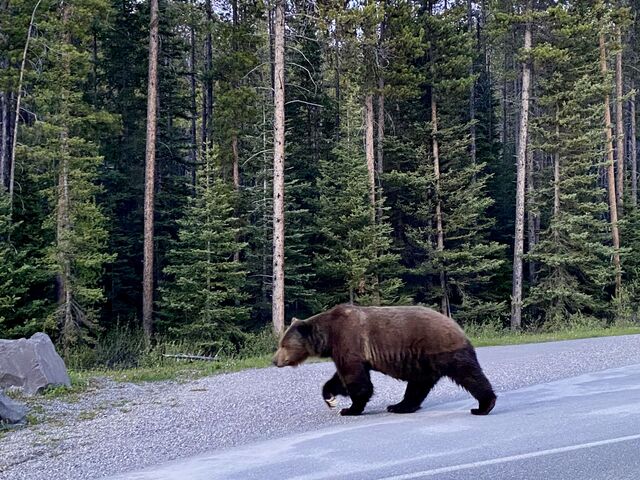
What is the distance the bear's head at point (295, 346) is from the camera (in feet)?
Answer: 28.9

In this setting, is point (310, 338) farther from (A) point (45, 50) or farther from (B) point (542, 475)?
(A) point (45, 50)

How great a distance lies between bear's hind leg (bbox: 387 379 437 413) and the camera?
860 cm

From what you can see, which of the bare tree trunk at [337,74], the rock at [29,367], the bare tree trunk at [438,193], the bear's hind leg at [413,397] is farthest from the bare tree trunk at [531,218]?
the bear's hind leg at [413,397]

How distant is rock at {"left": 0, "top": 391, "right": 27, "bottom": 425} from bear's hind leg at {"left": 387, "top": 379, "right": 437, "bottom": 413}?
17.3ft

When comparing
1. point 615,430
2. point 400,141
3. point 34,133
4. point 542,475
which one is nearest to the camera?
point 542,475

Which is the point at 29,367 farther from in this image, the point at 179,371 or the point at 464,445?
the point at 464,445

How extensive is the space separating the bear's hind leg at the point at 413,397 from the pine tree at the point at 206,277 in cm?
1587

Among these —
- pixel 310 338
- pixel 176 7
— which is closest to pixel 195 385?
pixel 310 338

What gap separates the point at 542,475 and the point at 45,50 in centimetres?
2207

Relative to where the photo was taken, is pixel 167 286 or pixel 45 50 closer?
pixel 45 50

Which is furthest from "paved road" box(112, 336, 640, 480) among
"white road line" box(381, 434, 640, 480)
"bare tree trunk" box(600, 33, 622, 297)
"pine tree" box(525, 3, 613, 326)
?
"bare tree trunk" box(600, 33, 622, 297)

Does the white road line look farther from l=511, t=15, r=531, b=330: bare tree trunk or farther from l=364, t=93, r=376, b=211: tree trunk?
l=511, t=15, r=531, b=330: bare tree trunk

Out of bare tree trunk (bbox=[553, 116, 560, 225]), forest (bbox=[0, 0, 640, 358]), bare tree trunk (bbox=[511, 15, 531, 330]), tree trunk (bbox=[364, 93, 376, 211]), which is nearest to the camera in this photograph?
forest (bbox=[0, 0, 640, 358])

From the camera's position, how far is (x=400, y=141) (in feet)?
110
